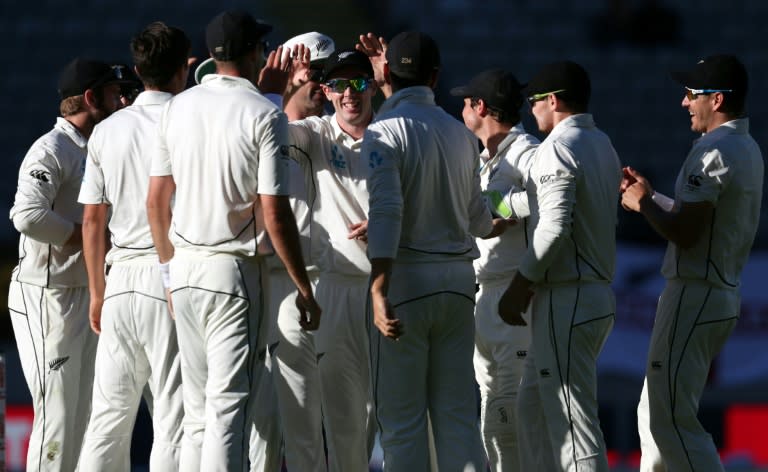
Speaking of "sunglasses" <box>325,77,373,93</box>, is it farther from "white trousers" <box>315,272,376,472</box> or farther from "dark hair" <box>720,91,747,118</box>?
"dark hair" <box>720,91,747,118</box>

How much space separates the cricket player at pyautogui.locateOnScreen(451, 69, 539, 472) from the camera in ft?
20.7

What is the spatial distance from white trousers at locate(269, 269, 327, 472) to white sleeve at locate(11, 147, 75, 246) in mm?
1098

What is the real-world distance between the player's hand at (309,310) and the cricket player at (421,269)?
0.23 m

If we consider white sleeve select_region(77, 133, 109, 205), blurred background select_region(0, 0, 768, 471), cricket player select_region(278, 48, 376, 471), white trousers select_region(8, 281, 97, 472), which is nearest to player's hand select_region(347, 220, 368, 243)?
cricket player select_region(278, 48, 376, 471)

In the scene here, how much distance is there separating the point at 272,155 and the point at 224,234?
361 mm

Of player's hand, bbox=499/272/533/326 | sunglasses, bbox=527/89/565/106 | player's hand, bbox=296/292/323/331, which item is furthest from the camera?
sunglasses, bbox=527/89/565/106

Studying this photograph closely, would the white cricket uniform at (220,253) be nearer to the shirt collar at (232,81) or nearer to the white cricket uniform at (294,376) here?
the shirt collar at (232,81)

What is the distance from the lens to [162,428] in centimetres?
546

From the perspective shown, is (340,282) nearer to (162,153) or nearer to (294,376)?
(294,376)

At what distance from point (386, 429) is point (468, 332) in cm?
53

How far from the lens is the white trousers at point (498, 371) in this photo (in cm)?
633

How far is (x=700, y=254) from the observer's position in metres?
5.69

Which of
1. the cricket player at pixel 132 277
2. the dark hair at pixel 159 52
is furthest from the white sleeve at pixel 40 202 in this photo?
the dark hair at pixel 159 52

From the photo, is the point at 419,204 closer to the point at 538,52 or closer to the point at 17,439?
the point at 17,439
